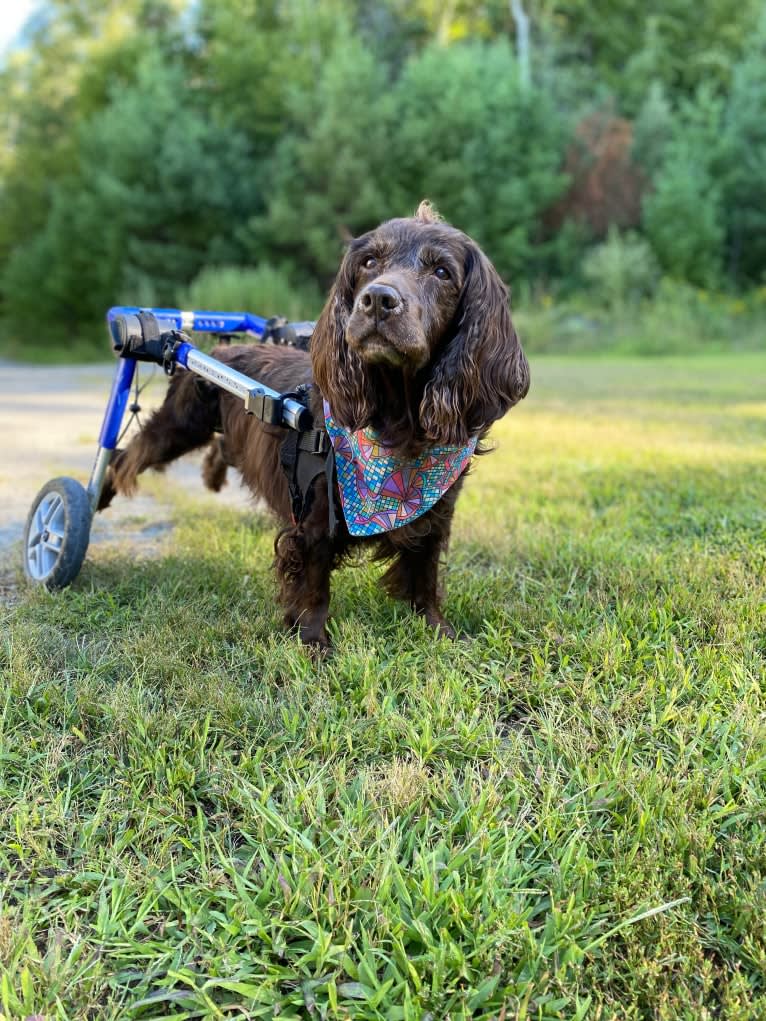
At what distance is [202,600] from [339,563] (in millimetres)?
509

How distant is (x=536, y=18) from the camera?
1178 inches

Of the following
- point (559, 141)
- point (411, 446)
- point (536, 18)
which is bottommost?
point (411, 446)

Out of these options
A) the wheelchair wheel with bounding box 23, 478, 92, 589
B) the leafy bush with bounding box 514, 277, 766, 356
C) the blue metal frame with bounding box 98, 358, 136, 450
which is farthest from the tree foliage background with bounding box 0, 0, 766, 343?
the wheelchair wheel with bounding box 23, 478, 92, 589

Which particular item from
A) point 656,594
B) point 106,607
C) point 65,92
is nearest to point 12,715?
point 106,607

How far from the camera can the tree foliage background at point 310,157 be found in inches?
832

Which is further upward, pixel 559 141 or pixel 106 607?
pixel 559 141

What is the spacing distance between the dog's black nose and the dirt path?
1.76m

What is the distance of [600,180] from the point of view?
23484 millimetres

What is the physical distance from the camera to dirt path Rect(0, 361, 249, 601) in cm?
384

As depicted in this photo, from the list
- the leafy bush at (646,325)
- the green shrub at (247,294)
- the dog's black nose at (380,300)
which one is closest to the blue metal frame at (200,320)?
the dog's black nose at (380,300)

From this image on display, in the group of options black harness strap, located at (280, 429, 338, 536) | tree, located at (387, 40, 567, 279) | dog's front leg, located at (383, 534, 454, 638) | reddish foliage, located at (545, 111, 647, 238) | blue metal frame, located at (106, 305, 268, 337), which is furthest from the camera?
reddish foliage, located at (545, 111, 647, 238)

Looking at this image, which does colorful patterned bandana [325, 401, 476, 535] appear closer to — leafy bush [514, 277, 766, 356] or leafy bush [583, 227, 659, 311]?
leafy bush [514, 277, 766, 356]

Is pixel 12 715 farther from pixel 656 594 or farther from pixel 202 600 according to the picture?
pixel 656 594

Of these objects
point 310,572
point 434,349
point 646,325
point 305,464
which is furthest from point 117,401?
point 646,325
